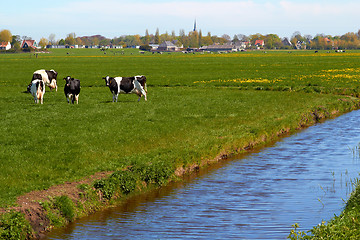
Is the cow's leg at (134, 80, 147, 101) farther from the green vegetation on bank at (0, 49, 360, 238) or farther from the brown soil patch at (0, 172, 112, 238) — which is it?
the brown soil patch at (0, 172, 112, 238)

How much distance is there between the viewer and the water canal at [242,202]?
1322 centimetres

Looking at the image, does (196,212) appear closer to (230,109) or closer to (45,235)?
(45,235)

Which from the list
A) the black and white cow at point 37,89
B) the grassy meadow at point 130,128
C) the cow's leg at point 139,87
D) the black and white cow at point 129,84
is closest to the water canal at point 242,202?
the grassy meadow at point 130,128

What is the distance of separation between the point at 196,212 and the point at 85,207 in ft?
10.4

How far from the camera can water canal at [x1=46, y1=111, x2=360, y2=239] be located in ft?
43.4

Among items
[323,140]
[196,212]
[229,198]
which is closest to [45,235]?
[196,212]

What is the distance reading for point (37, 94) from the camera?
35531 millimetres

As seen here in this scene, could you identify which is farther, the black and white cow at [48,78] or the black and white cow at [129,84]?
the black and white cow at [48,78]

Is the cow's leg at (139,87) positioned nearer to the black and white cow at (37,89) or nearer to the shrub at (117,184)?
the black and white cow at (37,89)

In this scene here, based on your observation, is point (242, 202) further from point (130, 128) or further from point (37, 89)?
point (37, 89)

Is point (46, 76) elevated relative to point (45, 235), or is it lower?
elevated

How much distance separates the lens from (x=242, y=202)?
51.6 ft

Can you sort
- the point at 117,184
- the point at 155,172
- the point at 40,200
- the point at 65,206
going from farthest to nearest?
the point at 155,172 → the point at 117,184 → the point at 65,206 → the point at 40,200

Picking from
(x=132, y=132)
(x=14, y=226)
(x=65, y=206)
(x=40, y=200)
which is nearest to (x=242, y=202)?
(x=65, y=206)
